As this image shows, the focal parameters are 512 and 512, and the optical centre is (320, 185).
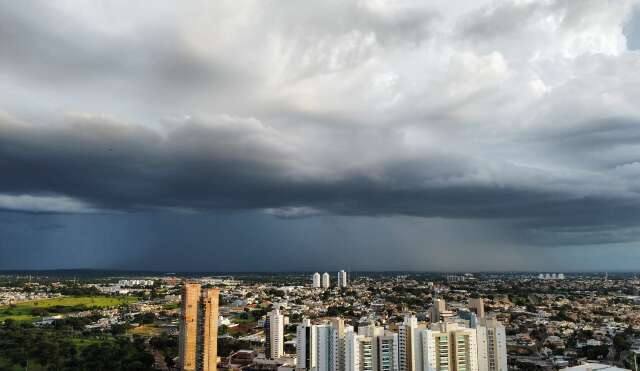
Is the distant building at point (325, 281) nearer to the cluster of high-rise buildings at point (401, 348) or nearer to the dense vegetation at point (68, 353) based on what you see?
the dense vegetation at point (68, 353)

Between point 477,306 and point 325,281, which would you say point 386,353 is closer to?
point 477,306

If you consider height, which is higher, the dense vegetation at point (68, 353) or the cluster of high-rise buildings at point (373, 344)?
the cluster of high-rise buildings at point (373, 344)

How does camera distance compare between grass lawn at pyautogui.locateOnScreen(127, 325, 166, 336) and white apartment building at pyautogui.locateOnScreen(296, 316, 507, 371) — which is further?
grass lawn at pyautogui.locateOnScreen(127, 325, 166, 336)

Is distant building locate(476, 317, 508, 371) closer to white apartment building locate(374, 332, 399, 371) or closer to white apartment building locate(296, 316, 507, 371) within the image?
white apartment building locate(296, 316, 507, 371)

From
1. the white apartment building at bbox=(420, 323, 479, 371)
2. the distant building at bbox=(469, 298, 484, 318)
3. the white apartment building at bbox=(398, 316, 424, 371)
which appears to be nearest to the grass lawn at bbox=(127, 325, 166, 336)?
the distant building at bbox=(469, 298, 484, 318)

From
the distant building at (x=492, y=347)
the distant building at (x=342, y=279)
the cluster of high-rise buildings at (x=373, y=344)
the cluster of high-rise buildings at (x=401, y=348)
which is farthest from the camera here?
the distant building at (x=342, y=279)

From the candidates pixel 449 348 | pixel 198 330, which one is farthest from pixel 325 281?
pixel 449 348

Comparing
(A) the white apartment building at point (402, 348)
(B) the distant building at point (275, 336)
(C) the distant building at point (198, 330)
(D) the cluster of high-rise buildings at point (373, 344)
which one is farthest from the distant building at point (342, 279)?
(A) the white apartment building at point (402, 348)
